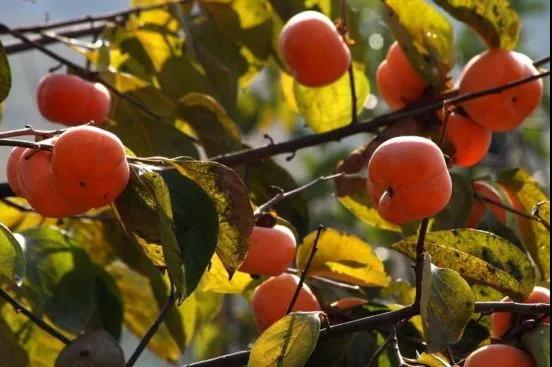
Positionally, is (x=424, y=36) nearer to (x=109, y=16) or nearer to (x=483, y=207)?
(x=483, y=207)

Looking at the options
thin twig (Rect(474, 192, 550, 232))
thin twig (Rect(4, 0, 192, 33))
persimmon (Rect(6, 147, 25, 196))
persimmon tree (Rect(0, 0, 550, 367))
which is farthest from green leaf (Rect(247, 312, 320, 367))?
thin twig (Rect(4, 0, 192, 33))

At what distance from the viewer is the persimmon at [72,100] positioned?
1320mm

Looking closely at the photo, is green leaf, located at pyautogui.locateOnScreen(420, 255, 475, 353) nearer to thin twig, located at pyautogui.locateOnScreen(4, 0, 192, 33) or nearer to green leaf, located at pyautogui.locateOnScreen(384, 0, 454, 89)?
green leaf, located at pyautogui.locateOnScreen(384, 0, 454, 89)

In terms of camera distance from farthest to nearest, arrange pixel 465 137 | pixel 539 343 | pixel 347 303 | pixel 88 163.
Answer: pixel 465 137 < pixel 347 303 < pixel 539 343 < pixel 88 163

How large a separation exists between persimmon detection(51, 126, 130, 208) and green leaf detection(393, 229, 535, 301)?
31 centimetres

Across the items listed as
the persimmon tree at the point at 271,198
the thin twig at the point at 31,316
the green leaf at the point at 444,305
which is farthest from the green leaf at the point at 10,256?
the green leaf at the point at 444,305

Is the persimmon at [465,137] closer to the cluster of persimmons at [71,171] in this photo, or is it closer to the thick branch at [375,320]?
the thick branch at [375,320]

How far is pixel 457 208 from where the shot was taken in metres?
1.26

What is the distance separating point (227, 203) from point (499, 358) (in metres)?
0.26

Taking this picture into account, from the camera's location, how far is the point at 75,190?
87cm

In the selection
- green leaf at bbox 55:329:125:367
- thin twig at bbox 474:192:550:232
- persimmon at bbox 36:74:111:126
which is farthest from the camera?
persimmon at bbox 36:74:111:126

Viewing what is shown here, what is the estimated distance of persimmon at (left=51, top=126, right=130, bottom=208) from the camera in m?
0.86

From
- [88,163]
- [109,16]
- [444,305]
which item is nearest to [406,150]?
[444,305]

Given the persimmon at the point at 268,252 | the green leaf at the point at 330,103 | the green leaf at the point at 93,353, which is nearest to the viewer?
the green leaf at the point at 93,353
